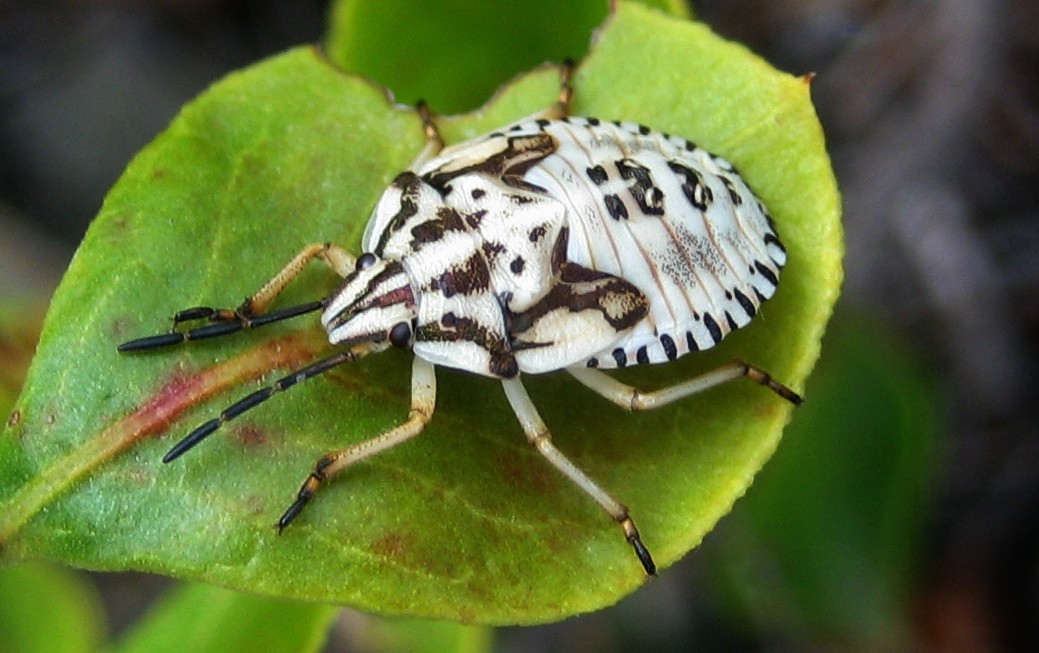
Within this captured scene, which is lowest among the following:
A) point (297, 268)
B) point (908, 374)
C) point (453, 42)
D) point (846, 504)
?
point (846, 504)

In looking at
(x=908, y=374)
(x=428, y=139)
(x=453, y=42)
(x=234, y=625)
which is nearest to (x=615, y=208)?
(x=428, y=139)

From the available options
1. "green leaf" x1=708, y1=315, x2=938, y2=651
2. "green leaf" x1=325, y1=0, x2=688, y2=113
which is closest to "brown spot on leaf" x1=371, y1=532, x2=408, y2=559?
"green leaf" x1=325, y1=0, x2=688, y2=113

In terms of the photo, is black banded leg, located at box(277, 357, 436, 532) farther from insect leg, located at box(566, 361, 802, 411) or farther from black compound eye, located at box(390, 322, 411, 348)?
insect leg, located at box(566, 361, 802, 411)

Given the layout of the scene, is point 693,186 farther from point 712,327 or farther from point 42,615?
point 42,615

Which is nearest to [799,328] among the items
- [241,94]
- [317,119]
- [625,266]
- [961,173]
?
[625,266]

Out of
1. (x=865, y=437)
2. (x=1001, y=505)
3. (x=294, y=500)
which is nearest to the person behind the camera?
(x=294, y=500)

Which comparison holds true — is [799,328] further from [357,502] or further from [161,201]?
[161,201]

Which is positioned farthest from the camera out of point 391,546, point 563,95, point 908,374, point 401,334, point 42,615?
point 908,374
